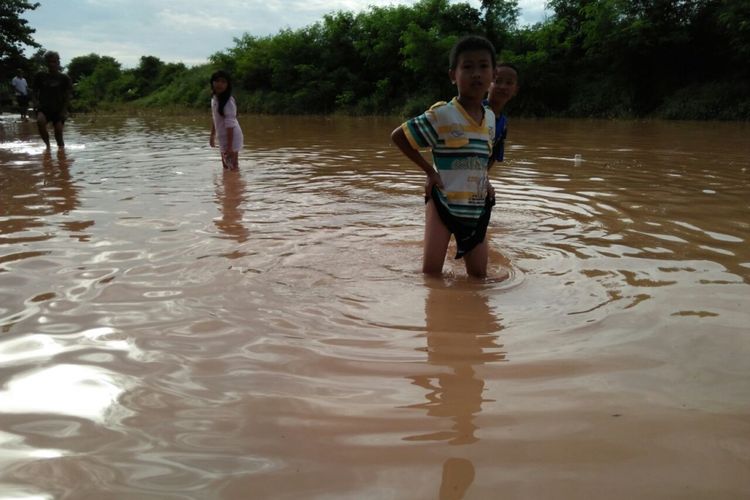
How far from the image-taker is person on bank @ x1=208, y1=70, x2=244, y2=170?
7.92 m

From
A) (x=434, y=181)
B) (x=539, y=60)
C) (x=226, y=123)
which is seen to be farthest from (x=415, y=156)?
(x=539, y=60)

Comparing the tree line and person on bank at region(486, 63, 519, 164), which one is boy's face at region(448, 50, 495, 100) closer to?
person on bank at region(486, 63, 519, 164)

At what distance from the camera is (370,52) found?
35750mm

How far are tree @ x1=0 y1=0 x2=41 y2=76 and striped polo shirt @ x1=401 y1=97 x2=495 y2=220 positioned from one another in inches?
1059

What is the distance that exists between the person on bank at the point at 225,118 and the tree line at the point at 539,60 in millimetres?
20943

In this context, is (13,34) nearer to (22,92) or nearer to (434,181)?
Answer: (22,92)

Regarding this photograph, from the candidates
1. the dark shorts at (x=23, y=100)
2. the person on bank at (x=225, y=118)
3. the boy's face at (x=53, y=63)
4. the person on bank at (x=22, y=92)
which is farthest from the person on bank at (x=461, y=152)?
the dark shorts at (x=23, y=100)

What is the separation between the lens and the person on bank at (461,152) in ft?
10.9

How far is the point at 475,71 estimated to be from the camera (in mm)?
3287

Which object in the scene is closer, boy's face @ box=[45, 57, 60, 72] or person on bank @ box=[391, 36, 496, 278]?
person on bank @ box=[391, 36, 496, 278]

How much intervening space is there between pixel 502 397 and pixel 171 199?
488 centimetres

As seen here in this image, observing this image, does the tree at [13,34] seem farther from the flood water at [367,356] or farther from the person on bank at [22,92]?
the flood water at [367,356]

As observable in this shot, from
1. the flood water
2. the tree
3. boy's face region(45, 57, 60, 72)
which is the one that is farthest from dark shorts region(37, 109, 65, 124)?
the tree

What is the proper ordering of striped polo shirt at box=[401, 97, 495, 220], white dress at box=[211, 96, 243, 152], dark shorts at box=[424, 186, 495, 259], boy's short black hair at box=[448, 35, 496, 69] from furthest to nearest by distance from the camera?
white dress at box=[211, 96, 243, 152], dark shorts at box=[424, 186, 495, 259], striped polo shirt at box=[401, 97, 495, 220], boy's short black hair at box=[448, 35, 496, 69]
